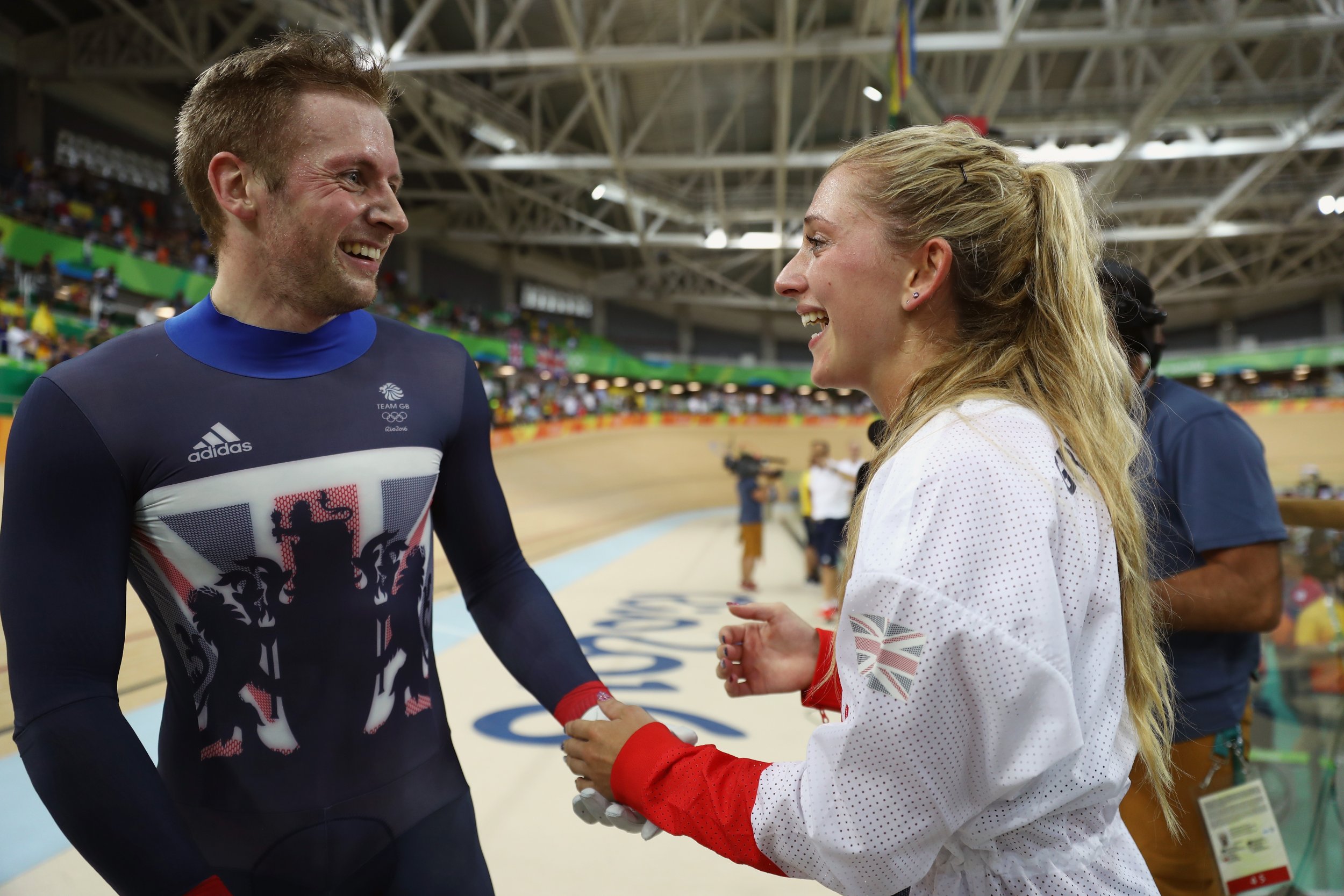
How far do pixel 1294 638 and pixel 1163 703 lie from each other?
6.86 feet

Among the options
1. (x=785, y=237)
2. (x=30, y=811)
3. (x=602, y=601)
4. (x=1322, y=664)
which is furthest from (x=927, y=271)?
(x=785, y=237)

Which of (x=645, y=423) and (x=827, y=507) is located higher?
(x=827, y=507)

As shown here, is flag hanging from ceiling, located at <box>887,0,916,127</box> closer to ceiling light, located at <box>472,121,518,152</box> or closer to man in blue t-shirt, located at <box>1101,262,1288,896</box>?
man in blue t-shirt, located at <box>1101,262,1288,896</box>

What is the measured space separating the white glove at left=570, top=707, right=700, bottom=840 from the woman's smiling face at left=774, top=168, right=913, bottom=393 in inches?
22.4

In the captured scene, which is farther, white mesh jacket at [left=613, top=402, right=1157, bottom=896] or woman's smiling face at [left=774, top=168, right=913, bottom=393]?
woman's smiling face at [left=774, top=168, right=913, bottom=393]

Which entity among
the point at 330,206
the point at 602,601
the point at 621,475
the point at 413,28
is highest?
the point at 413,28

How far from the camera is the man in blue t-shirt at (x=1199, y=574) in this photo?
6.11ft

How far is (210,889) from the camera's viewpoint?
45.2 inches

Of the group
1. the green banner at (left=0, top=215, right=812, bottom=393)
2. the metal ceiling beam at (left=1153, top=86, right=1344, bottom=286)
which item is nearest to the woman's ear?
the green banner at (left=0, top=215, right=812, bottom=393)

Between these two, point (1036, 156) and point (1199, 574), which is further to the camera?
point (1036, 156)

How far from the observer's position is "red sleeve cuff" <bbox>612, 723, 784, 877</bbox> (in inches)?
40.0

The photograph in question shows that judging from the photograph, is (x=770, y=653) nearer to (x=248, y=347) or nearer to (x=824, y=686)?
(x=824, y=686)

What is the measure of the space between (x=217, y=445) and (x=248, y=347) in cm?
19

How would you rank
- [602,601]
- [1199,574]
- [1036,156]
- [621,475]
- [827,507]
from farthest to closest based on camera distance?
[621,475], [1036,156], [827,507], [602,601], [1199,574]
